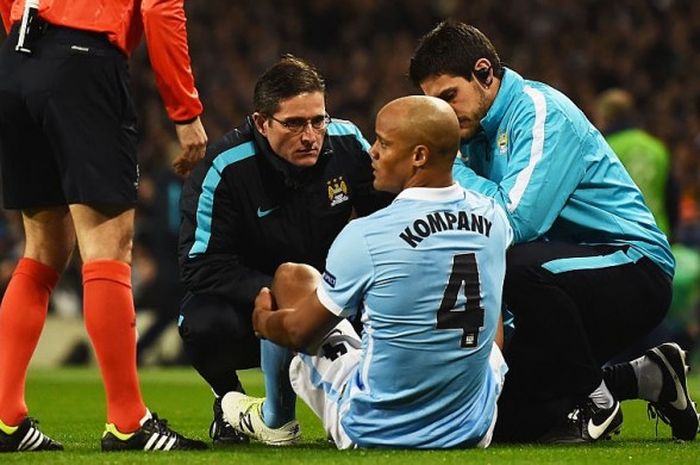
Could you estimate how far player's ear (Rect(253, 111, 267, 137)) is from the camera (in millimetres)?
4891

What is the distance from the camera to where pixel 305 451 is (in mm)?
4363

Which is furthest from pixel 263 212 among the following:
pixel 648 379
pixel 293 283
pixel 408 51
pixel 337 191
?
pixel 408 51

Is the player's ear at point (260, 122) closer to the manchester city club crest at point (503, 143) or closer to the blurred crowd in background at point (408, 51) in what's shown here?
the manchester city club crest at point (503, 143)

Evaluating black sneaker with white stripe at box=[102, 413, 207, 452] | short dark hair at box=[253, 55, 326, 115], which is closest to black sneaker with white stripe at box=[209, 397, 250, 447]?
black sneaker with white stripe at box=[102, 413, 207, 452]

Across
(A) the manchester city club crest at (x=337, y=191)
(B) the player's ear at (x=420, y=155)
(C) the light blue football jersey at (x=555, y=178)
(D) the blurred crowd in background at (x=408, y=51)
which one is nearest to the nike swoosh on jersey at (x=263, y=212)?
(A) the manchester city club crest at (x=337, y=191)

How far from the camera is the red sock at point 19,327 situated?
14.4 ft

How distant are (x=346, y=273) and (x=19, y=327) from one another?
115cm

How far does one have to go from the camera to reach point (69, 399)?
7.40m

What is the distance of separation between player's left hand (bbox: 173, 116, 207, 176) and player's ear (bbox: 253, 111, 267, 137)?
497mm

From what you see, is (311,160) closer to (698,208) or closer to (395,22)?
(698,208)

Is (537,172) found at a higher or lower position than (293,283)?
higher

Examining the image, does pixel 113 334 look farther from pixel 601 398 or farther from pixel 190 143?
pixel 601 398

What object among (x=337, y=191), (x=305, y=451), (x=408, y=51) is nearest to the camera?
(x=305, y=451)

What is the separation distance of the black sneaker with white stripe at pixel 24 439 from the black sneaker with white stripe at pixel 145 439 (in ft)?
0.80
